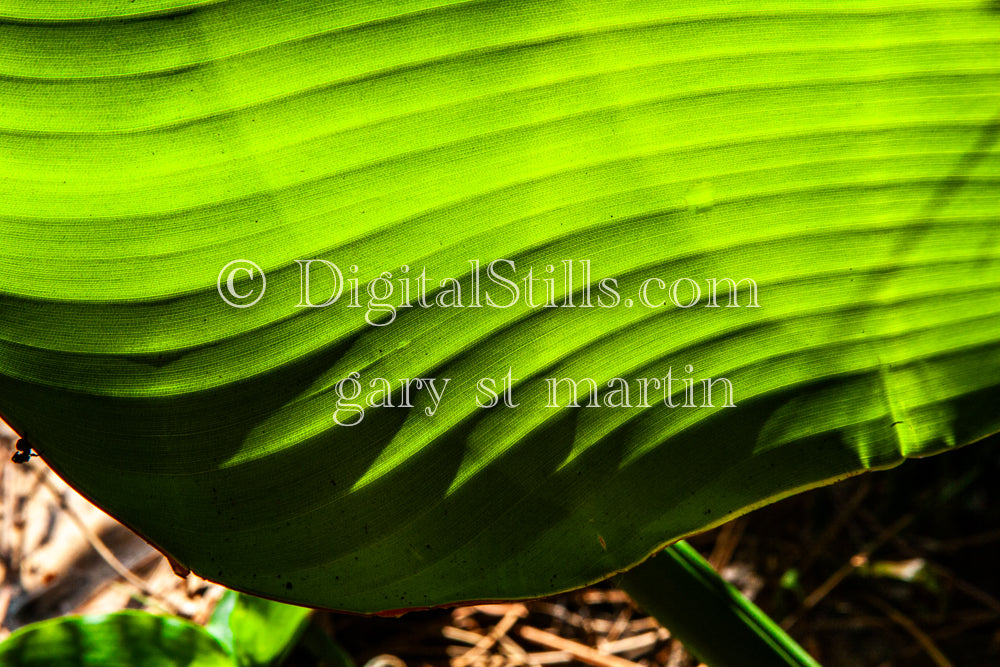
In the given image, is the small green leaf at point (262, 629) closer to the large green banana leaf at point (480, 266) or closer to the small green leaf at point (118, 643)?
the small green leaf at point (118, 643)

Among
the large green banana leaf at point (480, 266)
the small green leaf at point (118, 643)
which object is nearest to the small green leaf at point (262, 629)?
the small green leaf at point (118, 643)

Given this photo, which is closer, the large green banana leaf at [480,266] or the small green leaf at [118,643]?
the large green banana leaf at [480,266]

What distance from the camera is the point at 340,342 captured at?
364 millimetres

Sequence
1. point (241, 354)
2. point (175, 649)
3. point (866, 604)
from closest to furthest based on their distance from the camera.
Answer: point (241, 354) → point (175, 649) → point (866, 604)

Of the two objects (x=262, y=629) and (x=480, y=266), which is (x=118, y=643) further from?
(x=480, y=266)

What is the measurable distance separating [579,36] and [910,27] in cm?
19

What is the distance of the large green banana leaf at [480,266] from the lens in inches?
13.2

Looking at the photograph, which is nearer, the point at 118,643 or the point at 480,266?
the point at 480,266

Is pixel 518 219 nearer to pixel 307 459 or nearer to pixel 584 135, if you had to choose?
pixel 584 135

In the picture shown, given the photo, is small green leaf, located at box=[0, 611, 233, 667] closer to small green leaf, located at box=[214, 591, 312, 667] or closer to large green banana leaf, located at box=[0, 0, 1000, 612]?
small green leaf, located at box=[214, 591, 312, 667]

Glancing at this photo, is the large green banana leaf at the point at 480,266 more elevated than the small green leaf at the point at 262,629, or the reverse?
the large green banana leaf at the point at 480,266

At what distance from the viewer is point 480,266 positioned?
37cm

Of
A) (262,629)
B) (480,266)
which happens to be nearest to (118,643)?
(262,629)

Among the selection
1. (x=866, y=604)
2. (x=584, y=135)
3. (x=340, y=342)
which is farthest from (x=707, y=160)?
(x=866, y=604)
